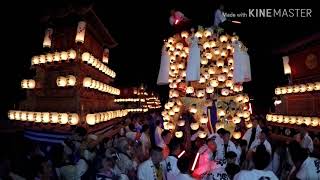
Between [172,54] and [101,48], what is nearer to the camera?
[172,54]

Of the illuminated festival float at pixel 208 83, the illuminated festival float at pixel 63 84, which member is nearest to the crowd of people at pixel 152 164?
the illuminated festival float at pixel 63 84

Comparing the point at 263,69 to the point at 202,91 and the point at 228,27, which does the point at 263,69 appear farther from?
the point at 202,91

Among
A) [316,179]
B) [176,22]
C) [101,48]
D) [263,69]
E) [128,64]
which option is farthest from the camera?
[128,64]

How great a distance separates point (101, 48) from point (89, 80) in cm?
672

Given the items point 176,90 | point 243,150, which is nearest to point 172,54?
point 176,90

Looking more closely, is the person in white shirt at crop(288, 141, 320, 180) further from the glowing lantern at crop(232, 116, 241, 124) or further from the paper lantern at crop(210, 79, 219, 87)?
the paper lantern at crop(210, 79, 219, 87)

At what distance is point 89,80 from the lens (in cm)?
1418

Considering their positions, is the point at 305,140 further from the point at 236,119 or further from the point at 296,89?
the point at 296,89

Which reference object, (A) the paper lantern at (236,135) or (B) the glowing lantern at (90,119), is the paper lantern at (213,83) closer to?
(A) the paper lantern at (236,135)

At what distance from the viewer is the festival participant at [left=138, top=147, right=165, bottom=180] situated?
6.35 meters

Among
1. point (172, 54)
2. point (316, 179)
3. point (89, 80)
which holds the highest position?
point (172, 54)

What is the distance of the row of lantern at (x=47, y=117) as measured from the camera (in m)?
12.6

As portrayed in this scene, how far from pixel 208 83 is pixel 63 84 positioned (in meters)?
6.10

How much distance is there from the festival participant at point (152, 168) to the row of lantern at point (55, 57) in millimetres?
7933
